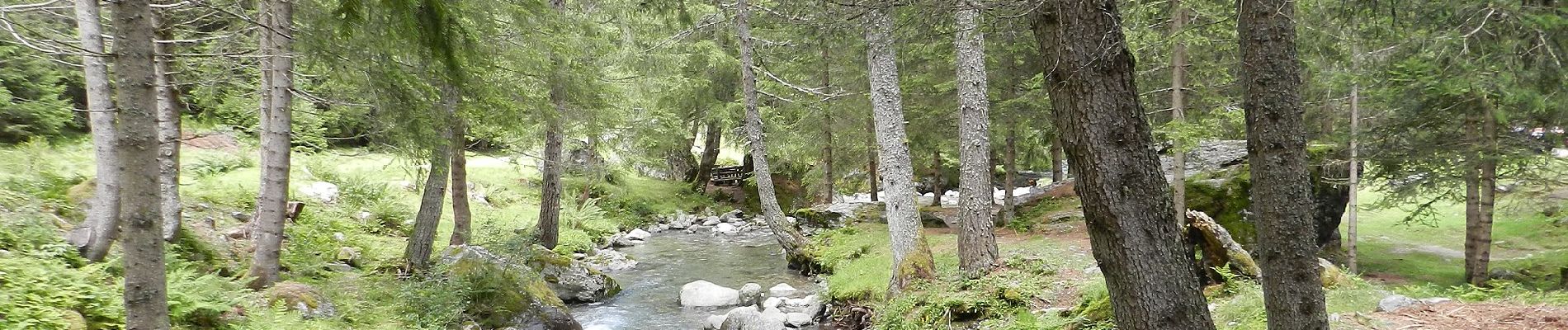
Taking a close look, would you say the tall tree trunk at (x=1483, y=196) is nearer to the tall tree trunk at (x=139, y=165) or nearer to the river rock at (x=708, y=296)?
the river rock at (x=708, y=296)

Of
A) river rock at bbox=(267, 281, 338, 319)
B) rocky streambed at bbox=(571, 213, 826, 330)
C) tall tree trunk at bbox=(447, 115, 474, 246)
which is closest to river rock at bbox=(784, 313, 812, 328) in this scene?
rocky streambed at bbox=(571, 213, 826, 330)

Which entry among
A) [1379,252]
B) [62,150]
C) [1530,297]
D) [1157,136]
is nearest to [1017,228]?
[1157,136]

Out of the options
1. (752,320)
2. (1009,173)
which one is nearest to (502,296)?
(752,320)

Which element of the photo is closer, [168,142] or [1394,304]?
[1394,304]

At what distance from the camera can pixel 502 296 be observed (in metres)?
8.80

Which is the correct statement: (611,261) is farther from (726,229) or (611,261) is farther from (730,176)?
(730,176)

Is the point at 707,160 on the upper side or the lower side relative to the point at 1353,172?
upper

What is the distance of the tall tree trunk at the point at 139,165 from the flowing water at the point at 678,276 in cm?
632

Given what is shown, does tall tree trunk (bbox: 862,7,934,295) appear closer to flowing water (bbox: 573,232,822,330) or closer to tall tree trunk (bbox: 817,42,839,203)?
flowing water (bbox: 573,232,822,330)

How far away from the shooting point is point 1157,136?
1122cm

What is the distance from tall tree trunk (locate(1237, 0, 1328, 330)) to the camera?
412 centimetres

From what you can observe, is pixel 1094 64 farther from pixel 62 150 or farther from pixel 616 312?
pixel 62 150

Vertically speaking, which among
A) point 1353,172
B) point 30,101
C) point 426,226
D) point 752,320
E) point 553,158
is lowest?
point 752,320

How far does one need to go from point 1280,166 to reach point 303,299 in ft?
26.0
